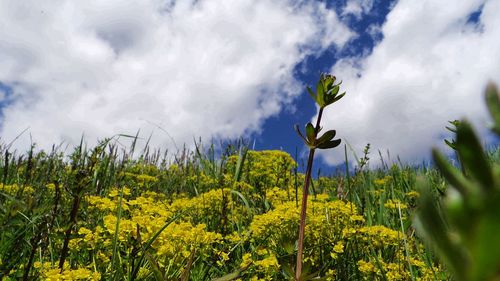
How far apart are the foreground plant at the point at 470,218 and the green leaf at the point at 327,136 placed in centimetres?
70

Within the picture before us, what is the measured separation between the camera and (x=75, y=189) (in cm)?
157

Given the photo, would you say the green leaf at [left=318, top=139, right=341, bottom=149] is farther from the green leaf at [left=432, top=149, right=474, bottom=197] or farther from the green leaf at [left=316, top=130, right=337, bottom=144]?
the green leaf at [left=432, top=149, right=474, bottom=197]

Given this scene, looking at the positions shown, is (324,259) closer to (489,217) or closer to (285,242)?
(285,242)

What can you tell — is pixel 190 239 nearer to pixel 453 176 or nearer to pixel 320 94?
pixel 320 94

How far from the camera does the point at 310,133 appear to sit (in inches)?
36.4

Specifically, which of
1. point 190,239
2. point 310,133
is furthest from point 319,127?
point 190,239

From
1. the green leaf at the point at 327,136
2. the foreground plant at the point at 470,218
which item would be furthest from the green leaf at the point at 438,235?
the green leaf at the point at 327,136

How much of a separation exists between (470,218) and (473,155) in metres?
0.03

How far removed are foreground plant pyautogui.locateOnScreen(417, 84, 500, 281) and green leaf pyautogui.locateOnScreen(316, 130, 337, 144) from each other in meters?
0.70

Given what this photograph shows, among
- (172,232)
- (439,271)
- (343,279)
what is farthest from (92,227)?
(439,271)

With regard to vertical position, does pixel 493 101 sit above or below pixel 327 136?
below

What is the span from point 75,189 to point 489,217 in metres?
1.59

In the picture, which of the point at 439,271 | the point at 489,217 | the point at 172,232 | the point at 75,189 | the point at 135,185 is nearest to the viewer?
the point at 489,217

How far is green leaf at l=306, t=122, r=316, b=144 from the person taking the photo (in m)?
0.91
